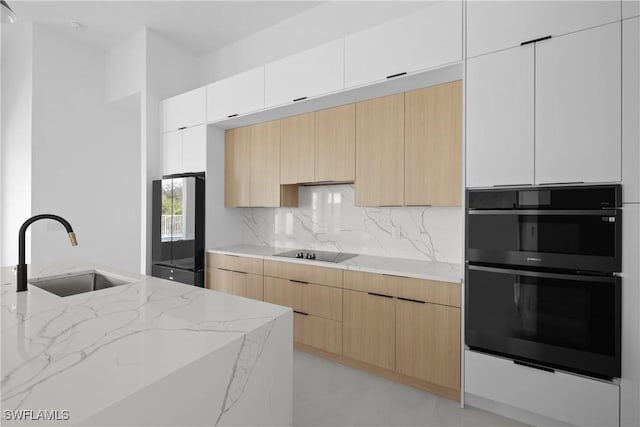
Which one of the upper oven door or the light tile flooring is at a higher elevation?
the upper oven door

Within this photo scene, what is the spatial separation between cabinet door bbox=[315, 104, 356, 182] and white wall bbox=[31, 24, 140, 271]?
309 centimetres

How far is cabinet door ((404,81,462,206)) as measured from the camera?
89.7 inches

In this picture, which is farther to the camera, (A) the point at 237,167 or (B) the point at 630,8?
(A) the point at 237,167

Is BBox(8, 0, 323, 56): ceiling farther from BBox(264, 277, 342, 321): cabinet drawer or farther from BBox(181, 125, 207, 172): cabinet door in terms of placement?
BBox(264, 277, 342, 321): cabinet drawer

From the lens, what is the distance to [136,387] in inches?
28.5

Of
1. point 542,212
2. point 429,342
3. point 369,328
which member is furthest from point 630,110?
point 369,328

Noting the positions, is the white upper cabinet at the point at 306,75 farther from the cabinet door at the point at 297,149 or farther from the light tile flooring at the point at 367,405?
the light tile flooring at the point at 367,405


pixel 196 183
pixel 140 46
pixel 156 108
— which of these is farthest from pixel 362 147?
pixel 140 46

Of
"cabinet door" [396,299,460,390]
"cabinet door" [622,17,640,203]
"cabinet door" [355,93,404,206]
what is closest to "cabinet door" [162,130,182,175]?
"cabinet door" [355,93,404,206]

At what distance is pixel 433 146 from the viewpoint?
2.37 metres

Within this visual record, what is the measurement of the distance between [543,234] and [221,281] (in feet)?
9.28

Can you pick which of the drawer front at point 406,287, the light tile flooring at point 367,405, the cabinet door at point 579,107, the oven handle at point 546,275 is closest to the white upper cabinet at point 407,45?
the cabinet door at point 579,107

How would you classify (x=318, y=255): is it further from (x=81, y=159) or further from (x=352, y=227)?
(x=81, y=159)

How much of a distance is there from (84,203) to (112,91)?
4.82 ft
